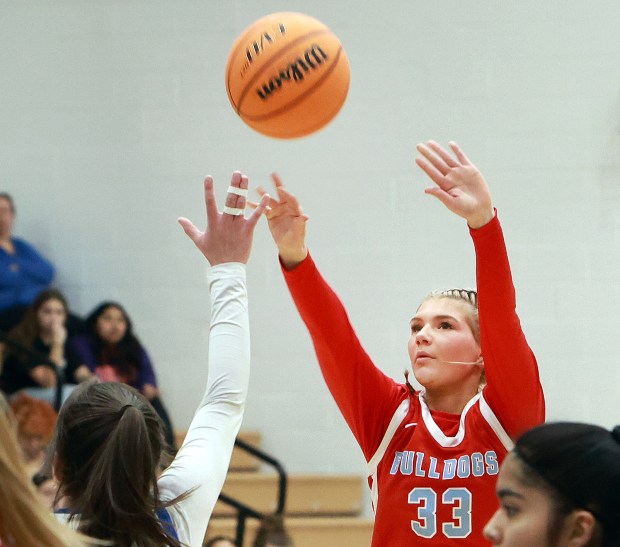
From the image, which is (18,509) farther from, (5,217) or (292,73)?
(5,217)

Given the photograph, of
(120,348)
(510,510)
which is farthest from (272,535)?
(510,510)

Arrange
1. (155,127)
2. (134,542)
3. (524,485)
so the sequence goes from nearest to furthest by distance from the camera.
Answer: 1. (524,485)
2. (134,542)
3. (155,127)

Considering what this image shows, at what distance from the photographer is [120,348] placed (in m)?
6.21

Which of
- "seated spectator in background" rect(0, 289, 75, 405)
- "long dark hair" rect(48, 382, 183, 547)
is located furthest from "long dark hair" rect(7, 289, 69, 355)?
"long dark hair" rect(48, 382, 183, 547)

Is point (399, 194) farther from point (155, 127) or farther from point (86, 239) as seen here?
point (86, 239)

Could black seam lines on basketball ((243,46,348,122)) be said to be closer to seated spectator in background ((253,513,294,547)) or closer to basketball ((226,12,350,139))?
basketball ((226,12,350,139))

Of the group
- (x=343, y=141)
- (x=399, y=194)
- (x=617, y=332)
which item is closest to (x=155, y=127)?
(x=343, y=141)

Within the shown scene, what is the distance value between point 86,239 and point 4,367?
1019 millimetres

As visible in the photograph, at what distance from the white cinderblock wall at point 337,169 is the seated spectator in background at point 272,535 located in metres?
1.63

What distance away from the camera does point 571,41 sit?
610 centimetres

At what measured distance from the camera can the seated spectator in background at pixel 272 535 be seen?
4.45 m

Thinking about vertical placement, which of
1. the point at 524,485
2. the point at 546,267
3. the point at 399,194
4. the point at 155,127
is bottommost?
the point at 524,485

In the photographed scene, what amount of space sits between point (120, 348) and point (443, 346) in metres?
3.95

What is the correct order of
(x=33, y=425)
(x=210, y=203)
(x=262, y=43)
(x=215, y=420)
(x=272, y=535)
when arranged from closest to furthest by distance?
(x=215, y=420)
(x=210, y=203)
(x=262, y=43)
(x=272, y=535)
(x=33, y=425)
